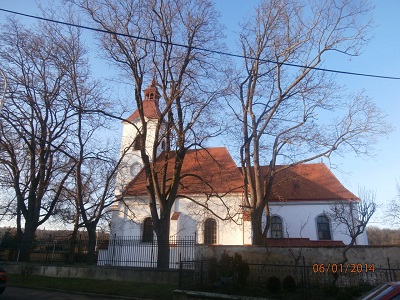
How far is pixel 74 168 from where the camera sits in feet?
76.7

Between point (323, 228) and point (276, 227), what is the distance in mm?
3973

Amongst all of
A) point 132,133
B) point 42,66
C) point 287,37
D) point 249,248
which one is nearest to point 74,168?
point 42,66

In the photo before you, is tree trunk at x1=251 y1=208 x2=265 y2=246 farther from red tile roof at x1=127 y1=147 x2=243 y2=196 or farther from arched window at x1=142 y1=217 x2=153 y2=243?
arched window at x1=142 y1=217 x2=153 y2=243

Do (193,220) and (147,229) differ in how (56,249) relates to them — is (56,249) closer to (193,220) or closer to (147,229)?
(147,229)

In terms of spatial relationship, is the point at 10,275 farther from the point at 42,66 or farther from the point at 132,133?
the point at 132,133

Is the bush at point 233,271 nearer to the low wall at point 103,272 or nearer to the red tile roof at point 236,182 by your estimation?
the low wall at point 103,272

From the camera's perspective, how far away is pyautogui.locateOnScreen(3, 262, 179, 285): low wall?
46.7 feet

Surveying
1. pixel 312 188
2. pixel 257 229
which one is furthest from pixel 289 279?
pixel 312 188

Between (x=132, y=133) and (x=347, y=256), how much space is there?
25161 millimetres

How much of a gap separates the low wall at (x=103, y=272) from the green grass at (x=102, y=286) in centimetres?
46
